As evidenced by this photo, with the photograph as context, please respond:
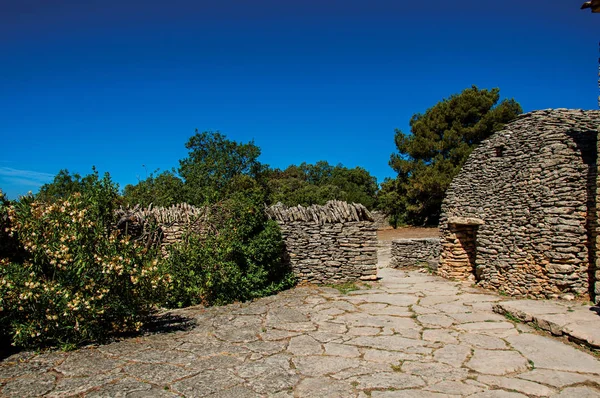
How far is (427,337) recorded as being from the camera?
604 cm

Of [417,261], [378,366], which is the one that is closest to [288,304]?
[378,366]

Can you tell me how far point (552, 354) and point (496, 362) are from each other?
92 cm

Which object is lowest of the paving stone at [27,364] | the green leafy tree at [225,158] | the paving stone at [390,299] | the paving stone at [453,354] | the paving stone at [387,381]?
the paving stone at [27,364]

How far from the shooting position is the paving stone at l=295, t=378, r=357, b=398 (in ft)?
13.4

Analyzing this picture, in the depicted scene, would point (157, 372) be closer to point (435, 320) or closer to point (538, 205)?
point (435, 320)

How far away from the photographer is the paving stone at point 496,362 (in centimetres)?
472

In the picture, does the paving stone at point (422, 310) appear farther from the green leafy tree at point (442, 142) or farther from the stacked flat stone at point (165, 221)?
the green leafy tree at point (442, 142)

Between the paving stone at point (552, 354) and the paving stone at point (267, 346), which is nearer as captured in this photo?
the paving stone at point (552, 354)

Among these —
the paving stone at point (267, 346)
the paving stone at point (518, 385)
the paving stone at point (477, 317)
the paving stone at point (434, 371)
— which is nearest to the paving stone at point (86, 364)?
→ the paving stone at point (267, 346)

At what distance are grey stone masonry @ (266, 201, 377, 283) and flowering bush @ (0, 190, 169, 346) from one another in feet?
14.7

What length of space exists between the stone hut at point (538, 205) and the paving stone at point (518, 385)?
4273mm

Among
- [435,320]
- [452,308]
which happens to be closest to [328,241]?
[452,308]

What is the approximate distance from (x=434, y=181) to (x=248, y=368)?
933 inches

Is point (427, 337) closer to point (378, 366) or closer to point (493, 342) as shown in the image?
point (493, 342)
